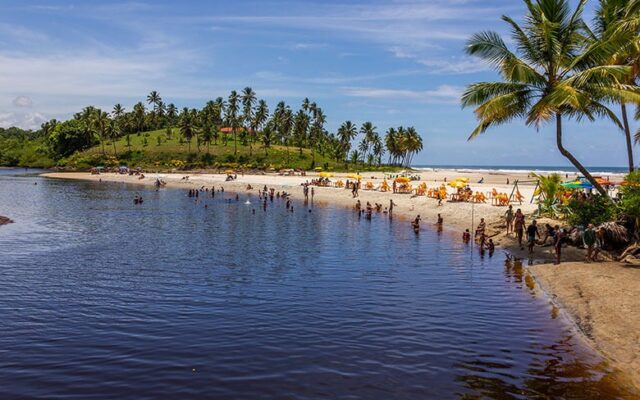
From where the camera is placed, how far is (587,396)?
428 inches

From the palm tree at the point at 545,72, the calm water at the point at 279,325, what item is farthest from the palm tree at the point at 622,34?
the calm water at the point at 279,325

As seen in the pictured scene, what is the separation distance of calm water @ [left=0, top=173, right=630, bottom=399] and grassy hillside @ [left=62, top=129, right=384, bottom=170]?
100886mm

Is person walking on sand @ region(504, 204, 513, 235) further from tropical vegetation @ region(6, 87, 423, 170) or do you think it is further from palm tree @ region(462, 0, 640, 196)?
tropical vegetation @ region(6, 87, 423, 170)

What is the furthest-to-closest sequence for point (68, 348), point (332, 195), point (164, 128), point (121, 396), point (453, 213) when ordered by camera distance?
point (164, 128) → point (332, 195) → point (453, 213) → point (68, 348) → point (121, 396)

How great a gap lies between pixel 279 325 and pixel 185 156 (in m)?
129

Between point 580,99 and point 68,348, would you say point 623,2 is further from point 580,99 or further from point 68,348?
point 68,348

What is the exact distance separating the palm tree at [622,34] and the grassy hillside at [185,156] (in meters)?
103

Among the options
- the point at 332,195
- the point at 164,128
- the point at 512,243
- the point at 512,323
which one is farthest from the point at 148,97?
the point at 512,323

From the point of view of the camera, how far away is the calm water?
1152 centimetres

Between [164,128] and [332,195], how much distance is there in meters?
114

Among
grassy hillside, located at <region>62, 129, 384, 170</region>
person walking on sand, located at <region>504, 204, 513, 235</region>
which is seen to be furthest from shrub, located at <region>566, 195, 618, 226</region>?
grassy hillside, located at <region>62, 129, 384, 170</region>

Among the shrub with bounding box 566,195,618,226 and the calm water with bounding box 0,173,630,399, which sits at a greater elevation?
the shrub with bounding box 566,195,618,226

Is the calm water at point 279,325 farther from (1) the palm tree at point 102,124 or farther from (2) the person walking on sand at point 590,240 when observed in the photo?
(1) the palm tree at point 102,124

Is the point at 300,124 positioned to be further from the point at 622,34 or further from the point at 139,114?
the point at 622,34
